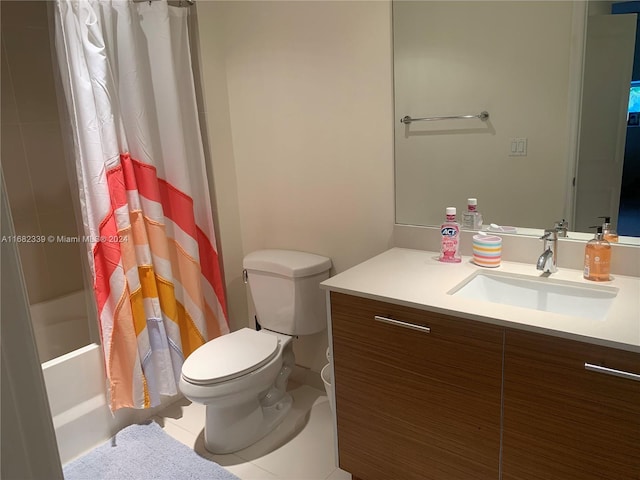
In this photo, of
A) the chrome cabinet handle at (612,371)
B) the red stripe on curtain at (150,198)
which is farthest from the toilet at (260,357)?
the chrome cabinet handle at (612,371)

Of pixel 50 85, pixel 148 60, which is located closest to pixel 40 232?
pixel 50 85

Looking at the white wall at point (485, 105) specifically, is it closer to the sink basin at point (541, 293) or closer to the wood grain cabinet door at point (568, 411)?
the sink basin at point (541, 293)

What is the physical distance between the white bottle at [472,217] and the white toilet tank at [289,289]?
2.28ft

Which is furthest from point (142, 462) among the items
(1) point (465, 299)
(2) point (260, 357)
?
(1) point (465, 299)

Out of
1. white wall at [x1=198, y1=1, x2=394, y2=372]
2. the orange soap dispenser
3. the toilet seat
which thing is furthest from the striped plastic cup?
the toilet seat

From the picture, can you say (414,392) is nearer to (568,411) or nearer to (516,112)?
(568,411)

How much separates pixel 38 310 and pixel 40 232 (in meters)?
0.44

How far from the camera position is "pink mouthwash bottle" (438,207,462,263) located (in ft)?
6.29

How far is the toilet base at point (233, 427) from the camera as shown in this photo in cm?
217

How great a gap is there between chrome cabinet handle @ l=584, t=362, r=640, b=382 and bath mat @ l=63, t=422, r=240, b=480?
146cm

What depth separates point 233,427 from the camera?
7.18 feet

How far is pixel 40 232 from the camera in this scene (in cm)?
272

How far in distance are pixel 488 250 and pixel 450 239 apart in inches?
6.1

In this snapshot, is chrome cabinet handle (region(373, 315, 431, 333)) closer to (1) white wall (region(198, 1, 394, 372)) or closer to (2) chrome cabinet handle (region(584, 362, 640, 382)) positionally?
(2) chrome cabinet handle (region(584, 362, 640, 382))
